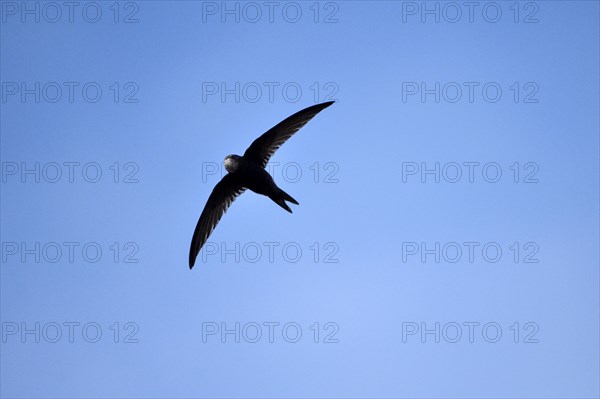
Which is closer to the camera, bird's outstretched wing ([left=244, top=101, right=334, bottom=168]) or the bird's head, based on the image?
the bird's head

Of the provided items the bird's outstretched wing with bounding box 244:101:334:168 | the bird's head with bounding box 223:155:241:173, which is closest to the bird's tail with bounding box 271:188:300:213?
the bird's head with bounding box 223:155:241:173

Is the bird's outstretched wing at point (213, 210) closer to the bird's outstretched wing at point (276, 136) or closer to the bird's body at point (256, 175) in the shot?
the bird's outstretched wing at point (276, 136)

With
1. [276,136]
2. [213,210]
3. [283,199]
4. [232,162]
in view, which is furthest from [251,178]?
[213,210]

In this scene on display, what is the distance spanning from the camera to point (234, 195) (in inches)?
631

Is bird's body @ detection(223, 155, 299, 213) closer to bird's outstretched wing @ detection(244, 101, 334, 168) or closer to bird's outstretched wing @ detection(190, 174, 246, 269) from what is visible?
bird's outstretched wing @ detection(244, 101, 334, 168)

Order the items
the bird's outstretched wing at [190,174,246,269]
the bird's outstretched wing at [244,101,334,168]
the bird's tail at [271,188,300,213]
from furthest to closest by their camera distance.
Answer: the bird's outstretched wing at [190,174,246,269] < the bird's outstretched wing at [244,101,334,168] < the bird's tail at [271,188,300,213]

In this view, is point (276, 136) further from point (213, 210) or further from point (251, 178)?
point (213, 210)

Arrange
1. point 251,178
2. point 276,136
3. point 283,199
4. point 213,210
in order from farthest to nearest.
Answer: point 213,210 → point 276,136 → point 251,178 → point 283,199

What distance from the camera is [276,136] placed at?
15133mm

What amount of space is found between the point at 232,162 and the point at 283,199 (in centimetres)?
116

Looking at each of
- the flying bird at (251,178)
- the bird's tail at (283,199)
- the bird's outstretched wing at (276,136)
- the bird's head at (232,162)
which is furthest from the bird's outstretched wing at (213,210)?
the bird's tail at (283,199)

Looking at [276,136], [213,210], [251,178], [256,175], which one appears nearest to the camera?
[256,175]

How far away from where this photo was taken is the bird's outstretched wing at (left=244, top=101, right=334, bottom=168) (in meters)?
14.9

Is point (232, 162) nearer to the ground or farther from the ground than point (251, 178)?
farther from the ground
